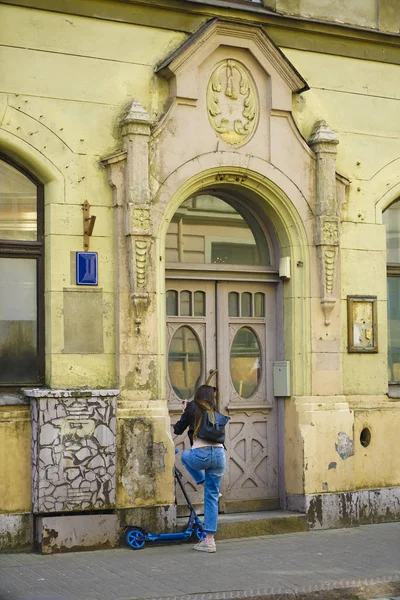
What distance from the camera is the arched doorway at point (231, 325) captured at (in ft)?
40.8

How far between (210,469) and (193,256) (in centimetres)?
271

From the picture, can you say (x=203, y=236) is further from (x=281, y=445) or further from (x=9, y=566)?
(x=9, y=566)

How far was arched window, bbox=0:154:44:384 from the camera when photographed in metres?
11.3

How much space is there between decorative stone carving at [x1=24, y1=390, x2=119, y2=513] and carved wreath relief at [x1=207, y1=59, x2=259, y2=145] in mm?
3230

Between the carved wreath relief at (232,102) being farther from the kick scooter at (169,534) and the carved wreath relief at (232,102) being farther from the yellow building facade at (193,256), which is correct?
the kick scooter at (169,534)

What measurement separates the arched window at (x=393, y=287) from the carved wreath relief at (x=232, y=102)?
2425mm

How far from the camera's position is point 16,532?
35.8 ft

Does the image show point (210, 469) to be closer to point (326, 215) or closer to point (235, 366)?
point (235, 366)

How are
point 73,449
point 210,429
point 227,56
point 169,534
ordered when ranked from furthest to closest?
1. point 227,56
2. point 169,534
3. point 73,449
4. point 210,429

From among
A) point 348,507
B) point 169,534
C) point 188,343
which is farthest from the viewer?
point 348,507

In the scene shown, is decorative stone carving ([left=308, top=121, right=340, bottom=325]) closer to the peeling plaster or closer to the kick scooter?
the peeling plaster

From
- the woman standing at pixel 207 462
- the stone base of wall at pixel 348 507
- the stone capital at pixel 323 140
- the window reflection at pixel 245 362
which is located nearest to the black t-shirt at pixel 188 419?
the woman standing at pixel 207 462

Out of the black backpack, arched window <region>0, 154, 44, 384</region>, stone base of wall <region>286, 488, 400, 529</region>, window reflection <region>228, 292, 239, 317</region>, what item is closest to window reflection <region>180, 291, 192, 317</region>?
window reflection <region>228, 292, 239, 317</region>

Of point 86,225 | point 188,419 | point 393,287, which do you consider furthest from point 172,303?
point 393,287
